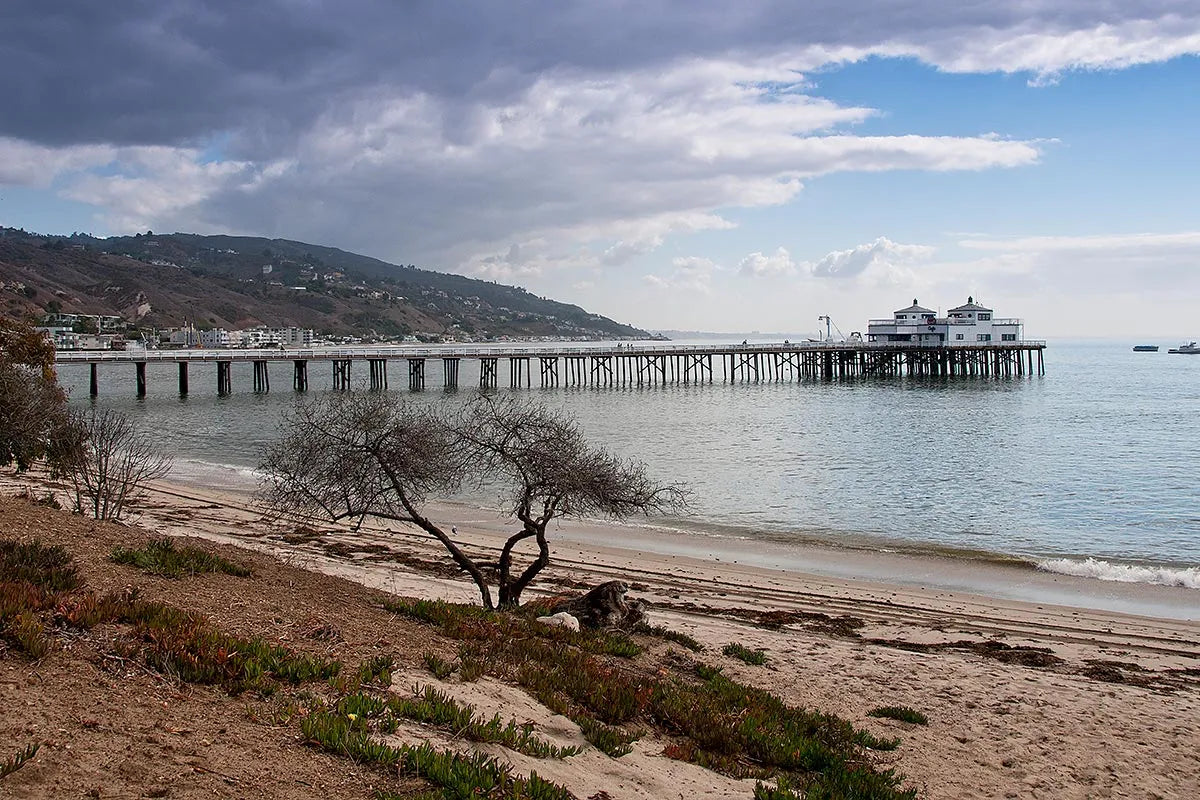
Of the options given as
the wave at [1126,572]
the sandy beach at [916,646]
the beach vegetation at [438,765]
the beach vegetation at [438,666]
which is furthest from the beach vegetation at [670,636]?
the wave at [1126,572]

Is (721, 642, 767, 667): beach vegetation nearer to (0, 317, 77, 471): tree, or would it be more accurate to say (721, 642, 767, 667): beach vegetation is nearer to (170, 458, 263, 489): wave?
(0, 317, 77, 471): tree

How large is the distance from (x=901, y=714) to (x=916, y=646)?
3.95 m

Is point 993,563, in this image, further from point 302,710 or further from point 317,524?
point 302,710

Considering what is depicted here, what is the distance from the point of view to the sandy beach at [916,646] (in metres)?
8.77

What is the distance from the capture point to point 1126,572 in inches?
802

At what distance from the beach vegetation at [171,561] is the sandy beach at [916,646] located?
3.91 m

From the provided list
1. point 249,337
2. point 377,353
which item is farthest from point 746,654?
point 249,337

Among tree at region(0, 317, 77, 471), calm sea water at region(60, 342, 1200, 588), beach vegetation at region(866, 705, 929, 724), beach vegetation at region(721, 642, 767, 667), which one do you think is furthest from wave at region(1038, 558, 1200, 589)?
tree at region(0, 317, 77, 471)

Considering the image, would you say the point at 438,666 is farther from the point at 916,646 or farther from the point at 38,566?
the point at 916,646

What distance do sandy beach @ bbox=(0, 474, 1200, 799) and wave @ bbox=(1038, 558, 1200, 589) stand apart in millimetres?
584

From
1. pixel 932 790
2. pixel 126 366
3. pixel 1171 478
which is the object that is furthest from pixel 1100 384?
pixel 126 366

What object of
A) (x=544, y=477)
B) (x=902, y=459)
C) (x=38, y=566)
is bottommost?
(x=902, y=459)

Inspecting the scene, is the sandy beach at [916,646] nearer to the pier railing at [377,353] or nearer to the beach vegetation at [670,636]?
the beach vegetation at [670,636]

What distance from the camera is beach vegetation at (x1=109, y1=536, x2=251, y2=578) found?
380 inches
